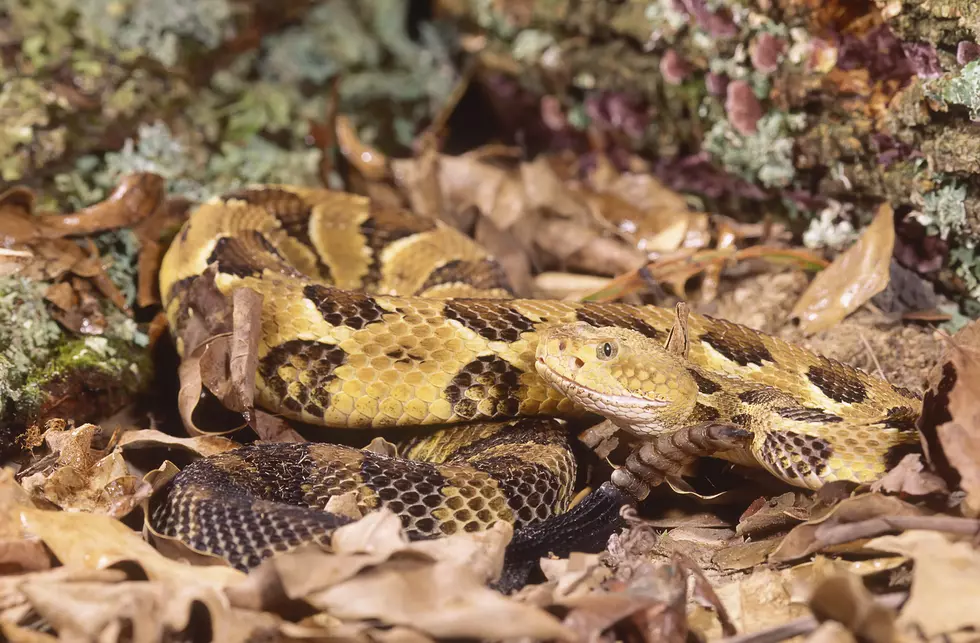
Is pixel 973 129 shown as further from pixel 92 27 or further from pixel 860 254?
pixel 92 27

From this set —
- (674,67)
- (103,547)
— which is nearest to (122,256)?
(103,547)

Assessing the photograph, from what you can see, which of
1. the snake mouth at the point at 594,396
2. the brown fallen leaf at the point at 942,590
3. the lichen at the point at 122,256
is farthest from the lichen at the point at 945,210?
the lichen at the point at 122,256

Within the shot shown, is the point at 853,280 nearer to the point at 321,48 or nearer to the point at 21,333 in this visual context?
the point at 21,333

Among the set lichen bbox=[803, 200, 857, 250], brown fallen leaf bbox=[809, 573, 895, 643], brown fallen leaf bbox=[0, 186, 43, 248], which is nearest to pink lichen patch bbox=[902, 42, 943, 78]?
lichen bbox=[803, 200, 857, 250]

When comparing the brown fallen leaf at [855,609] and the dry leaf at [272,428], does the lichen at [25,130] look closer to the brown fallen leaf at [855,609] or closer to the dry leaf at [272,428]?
the dry leaf at [272,428]

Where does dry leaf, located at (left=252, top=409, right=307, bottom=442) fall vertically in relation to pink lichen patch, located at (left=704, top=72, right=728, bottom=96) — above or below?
below

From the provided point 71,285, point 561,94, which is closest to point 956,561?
point 71,285

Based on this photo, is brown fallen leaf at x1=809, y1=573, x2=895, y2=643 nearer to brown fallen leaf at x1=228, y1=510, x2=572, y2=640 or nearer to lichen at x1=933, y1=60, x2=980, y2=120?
brown fallen leaf at x1=228, y1=510, x2=572, y2=640

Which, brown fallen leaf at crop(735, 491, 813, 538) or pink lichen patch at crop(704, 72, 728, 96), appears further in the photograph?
pink lichen patch at crop(704, 72, 728, 96)
